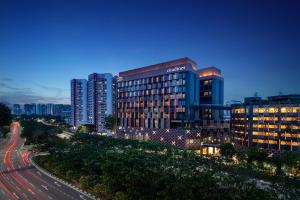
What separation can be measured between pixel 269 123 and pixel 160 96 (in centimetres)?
6083

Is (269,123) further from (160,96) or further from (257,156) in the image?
(160,96)

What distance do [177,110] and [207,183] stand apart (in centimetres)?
9660

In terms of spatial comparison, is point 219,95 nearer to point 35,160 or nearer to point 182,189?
point 35,160

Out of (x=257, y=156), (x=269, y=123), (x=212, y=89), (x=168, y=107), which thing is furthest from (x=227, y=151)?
(x=212, y=89)

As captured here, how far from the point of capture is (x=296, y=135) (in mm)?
102625

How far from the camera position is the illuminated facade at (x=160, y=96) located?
12662 cm

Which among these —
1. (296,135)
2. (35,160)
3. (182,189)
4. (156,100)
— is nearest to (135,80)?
(156,100)

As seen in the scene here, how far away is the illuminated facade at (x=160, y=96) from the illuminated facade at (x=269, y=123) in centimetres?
2674

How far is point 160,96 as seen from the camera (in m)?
138

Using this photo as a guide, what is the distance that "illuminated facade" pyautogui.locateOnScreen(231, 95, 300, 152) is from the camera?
4112 inches

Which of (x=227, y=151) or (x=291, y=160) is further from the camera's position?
(x=227, y=151)

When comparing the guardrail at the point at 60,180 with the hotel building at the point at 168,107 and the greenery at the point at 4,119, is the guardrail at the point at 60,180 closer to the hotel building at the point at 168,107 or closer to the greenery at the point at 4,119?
the hotel building at the point at 168,107

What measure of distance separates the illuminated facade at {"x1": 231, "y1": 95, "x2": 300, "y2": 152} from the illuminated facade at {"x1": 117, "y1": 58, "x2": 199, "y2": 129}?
26742 millimetres

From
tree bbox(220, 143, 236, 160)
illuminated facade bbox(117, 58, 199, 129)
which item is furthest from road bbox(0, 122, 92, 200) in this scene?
illuminated facade bbox(117, 58, 199, 129)
